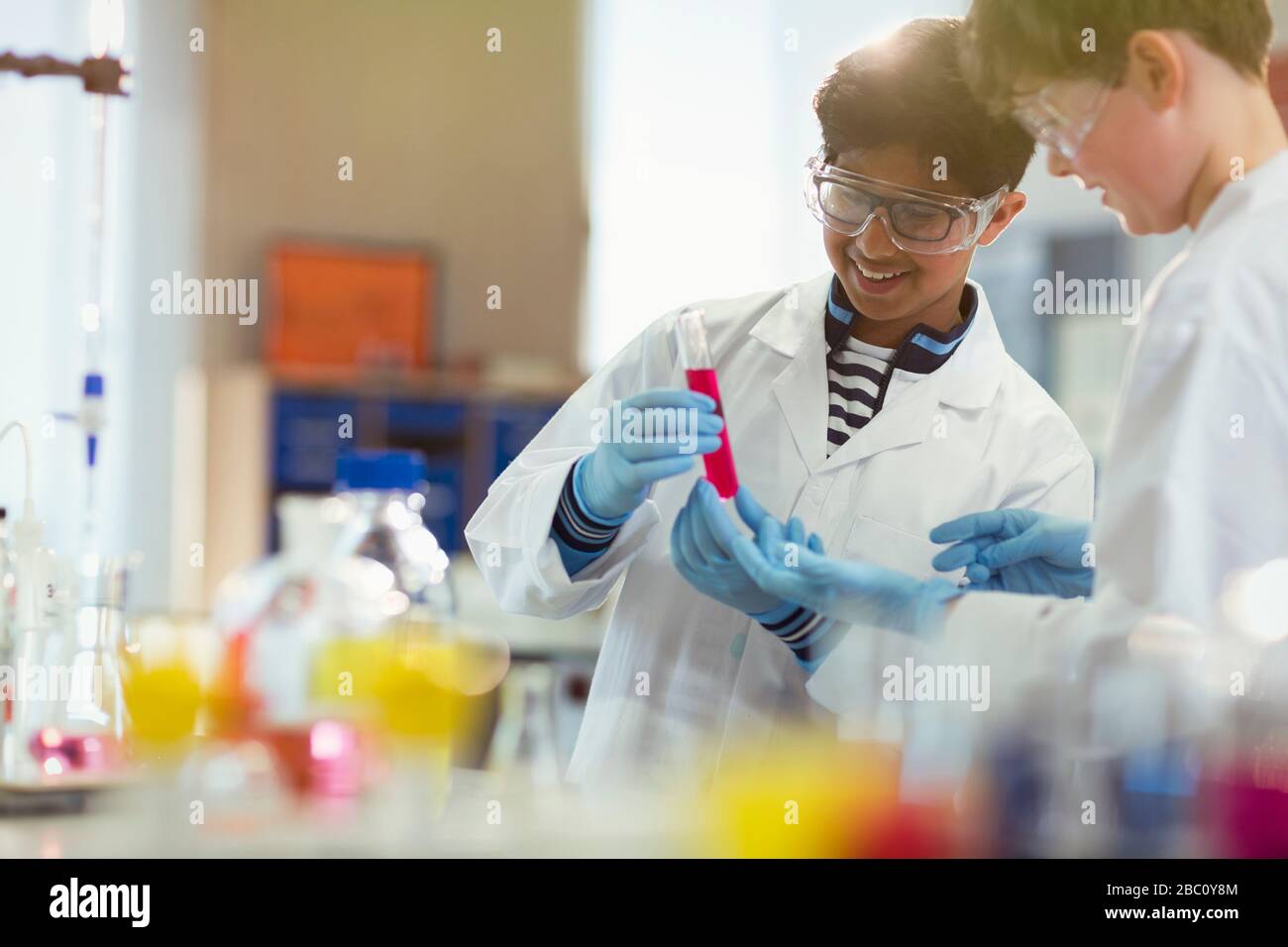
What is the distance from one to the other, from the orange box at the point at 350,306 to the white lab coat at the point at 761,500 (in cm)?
504

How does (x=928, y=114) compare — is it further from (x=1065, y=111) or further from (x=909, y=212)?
(x=1065, y=111)

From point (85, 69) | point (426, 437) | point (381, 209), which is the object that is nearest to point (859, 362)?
point (85, 69)

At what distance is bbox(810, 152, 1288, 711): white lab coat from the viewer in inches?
40.0

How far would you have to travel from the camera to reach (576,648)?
396 centimetres

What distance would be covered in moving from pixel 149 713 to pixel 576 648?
3.03 m

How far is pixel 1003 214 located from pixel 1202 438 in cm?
50

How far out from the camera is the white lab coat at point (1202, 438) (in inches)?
40.0

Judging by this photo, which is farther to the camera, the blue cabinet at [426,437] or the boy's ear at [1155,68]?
the blue cabinet at [426,437]

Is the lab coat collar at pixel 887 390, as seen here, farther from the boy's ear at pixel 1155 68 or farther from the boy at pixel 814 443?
the boy's ear at pixel 1155 68

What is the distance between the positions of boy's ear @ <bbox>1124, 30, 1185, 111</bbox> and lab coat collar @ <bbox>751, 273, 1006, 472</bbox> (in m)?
0.48

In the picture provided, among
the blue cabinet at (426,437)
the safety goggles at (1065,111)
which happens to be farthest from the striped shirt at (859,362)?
the blue cabinet at (426,437)

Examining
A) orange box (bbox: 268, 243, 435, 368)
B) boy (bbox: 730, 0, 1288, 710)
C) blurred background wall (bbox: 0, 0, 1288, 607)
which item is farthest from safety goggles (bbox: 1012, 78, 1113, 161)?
orange box (bbox: 268, 243, 435, 368)

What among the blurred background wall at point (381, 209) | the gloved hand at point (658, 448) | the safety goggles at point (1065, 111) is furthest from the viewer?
the blurred background wall at point (381, 209)
